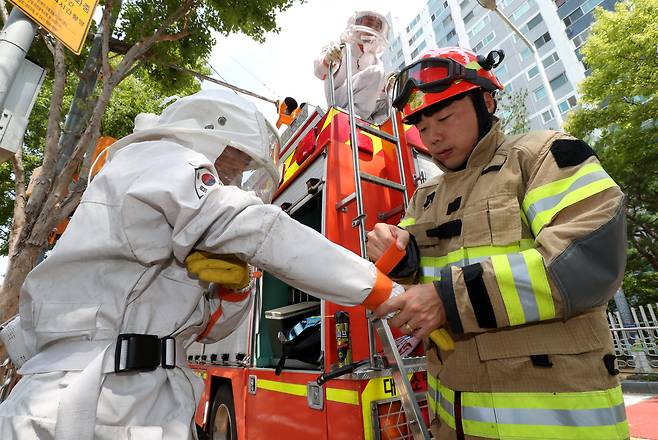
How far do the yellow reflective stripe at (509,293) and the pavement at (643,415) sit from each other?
4.65 meters

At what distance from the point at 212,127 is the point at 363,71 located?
2639mm

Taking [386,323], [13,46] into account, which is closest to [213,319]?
[386,323]

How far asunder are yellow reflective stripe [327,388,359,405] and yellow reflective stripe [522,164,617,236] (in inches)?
52.7

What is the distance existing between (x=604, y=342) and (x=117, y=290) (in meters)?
1.77

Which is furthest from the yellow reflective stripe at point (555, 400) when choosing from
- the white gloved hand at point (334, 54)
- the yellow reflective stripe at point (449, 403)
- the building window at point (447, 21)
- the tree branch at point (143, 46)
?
the building window at point (447, 21)

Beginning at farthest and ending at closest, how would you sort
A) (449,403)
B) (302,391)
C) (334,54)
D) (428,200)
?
(334,54)
(302,391)
(428,200)
(449,403)

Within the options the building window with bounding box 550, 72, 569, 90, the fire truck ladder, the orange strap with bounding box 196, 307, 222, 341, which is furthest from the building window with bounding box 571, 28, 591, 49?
the orange strap with bounding box 196, 307, 222, 341

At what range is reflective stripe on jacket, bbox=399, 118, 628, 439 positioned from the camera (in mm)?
1147

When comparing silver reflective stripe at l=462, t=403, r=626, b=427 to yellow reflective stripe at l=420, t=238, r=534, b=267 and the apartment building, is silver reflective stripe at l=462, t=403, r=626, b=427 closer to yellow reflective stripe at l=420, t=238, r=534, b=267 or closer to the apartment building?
yellow reflective stripe at l=420, t=238, r=534, b=267

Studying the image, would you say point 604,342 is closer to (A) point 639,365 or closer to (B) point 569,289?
(B) point 569,289

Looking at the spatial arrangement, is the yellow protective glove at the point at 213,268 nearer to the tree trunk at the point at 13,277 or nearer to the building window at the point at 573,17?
the tree trunk at the point at 13,277

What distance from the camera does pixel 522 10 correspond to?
30812 mm

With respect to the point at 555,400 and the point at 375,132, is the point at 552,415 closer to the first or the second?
the point at 555,400

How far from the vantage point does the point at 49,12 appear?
3.01 metres
